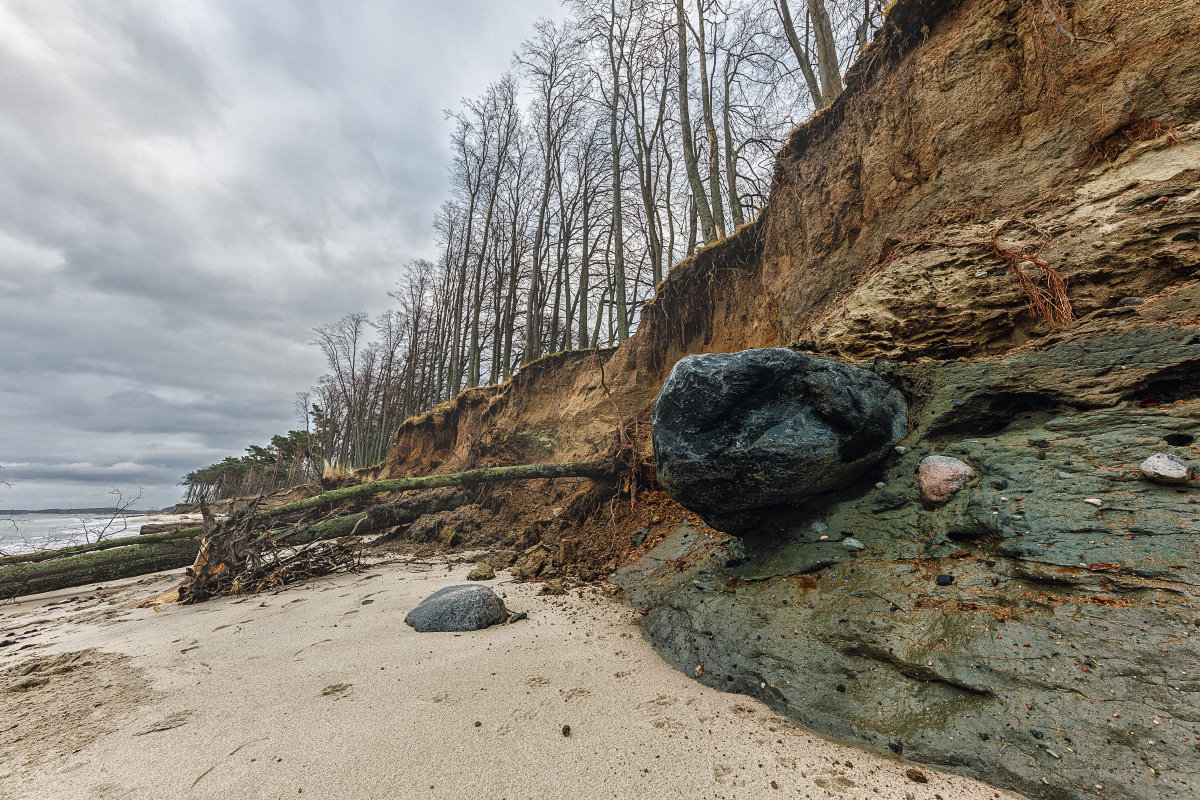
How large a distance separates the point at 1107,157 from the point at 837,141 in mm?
2715

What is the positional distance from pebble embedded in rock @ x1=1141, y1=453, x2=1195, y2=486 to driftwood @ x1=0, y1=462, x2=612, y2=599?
15.7 ft

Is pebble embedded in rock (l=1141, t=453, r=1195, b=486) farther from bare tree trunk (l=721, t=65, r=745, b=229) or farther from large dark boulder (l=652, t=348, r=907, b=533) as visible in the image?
bare tree trunk (l=721, t=65, r=745, b=229)

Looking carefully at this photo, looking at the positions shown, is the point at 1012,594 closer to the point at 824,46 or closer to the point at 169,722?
the point at 169,722

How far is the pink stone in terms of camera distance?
244 cm

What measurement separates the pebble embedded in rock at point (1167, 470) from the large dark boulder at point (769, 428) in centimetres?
114

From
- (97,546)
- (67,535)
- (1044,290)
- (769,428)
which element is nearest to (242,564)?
(97,546)

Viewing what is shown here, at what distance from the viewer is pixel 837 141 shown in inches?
202

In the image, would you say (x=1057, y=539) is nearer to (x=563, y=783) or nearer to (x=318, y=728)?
(x=563, y=783)

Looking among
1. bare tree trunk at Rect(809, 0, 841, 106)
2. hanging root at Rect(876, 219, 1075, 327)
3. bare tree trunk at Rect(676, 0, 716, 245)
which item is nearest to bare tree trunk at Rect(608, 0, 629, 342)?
bare tree trunk at Rect(676, 0, 716, 245)

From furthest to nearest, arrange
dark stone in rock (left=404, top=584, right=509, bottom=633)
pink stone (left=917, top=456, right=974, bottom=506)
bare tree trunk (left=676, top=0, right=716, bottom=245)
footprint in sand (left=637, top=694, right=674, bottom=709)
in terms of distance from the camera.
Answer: bare tree trunk (left=676, top=0, right=716, bottom=245), dark stone in rock (left=404, top=584, right=509, bottom=633), pink stone (left=917, top=456, right=974, bottom=506), footprint in sand (left=637, top=694, right=674, bottom=709)

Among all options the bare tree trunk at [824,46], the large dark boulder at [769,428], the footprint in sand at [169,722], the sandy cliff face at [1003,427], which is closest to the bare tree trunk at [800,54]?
the bare tree trunk at [824,46]

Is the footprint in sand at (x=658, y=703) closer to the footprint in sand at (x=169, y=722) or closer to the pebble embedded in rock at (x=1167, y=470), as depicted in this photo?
the footprint in sand at (x=169, y=722)

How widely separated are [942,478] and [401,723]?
3.41 m

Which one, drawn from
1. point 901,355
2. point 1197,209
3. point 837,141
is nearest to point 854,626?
point 901,355
